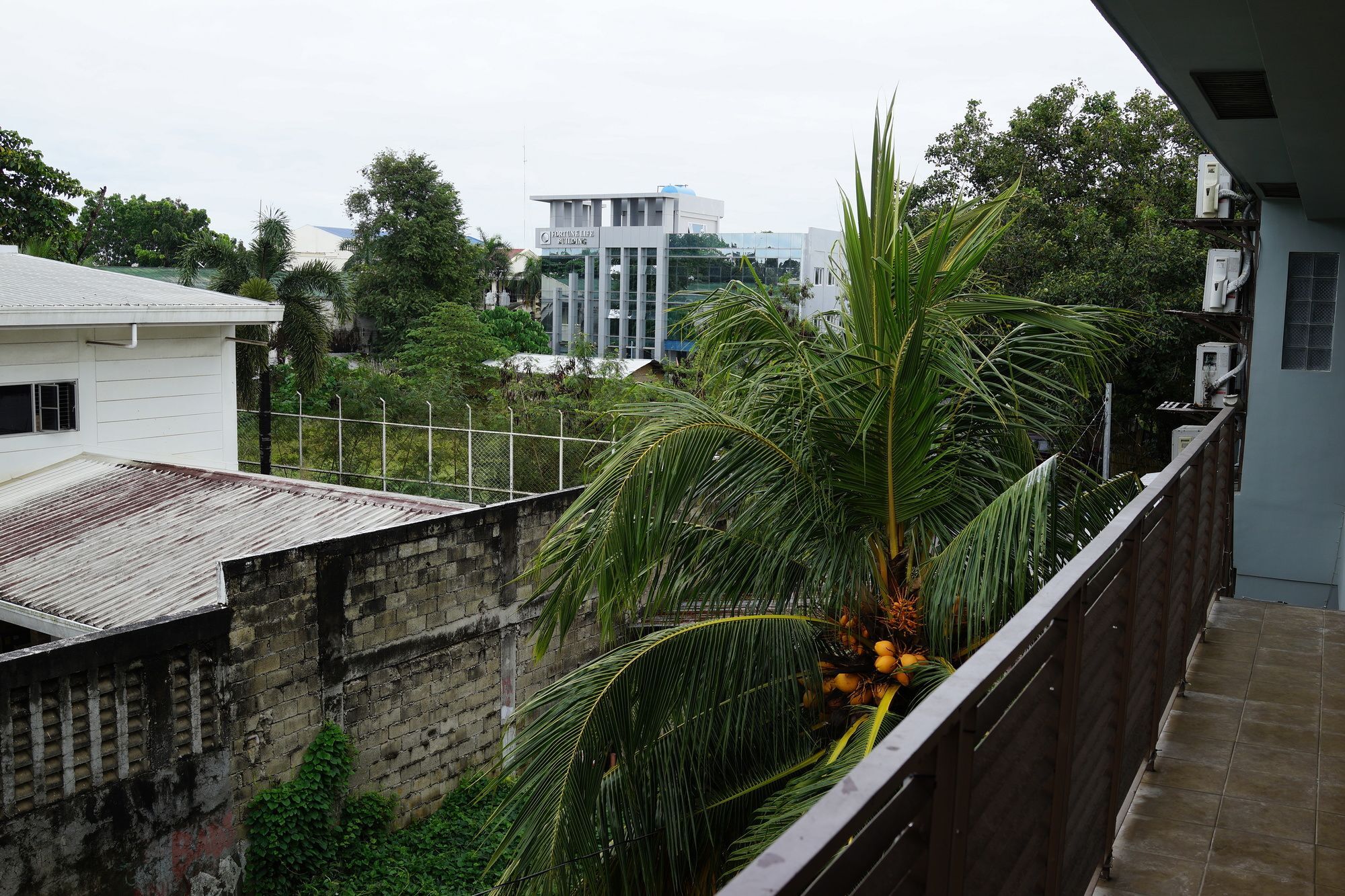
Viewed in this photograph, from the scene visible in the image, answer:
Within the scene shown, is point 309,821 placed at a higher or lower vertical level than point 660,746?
lower

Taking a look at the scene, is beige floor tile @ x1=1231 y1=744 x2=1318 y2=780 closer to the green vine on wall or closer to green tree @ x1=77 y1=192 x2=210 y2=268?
the green vine on wall

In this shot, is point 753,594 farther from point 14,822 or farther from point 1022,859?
point 14,822

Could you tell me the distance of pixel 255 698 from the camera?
9406 millimetres

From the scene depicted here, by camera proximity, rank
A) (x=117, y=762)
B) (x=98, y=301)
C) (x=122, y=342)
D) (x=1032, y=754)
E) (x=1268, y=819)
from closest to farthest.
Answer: (x=1032, y=754), (x=1268, y=819), (x=117, y=762), (x=98, y=301), (x=122, y=342)

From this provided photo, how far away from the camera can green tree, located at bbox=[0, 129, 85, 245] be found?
26.3 m

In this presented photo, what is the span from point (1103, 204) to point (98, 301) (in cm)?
2252

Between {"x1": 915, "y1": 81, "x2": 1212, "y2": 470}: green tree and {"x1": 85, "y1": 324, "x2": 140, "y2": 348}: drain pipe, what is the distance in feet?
55.4

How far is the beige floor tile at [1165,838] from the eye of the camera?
124 inches

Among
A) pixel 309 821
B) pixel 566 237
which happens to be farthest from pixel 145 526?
pixel 566 237

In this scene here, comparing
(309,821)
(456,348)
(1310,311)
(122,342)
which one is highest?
(1310,311)

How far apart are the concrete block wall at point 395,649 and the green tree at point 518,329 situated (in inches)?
1155

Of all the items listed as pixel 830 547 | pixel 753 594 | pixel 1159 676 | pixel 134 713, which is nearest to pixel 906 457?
pixel 830 547

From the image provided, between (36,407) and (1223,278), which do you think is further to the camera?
(36,407)

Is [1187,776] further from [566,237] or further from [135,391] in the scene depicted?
[566,237]
